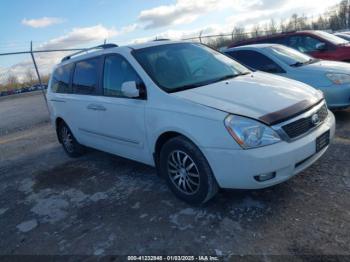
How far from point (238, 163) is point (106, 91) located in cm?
225

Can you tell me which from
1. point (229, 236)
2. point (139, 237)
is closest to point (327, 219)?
point (229, 236)

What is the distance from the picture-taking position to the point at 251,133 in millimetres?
2881

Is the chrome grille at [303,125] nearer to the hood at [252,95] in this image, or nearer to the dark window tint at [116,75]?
the hood at [252,95]

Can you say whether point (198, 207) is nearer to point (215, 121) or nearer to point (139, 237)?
point (139, 237)

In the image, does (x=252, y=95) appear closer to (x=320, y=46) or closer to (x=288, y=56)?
(x=288, y=56)

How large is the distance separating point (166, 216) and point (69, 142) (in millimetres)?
3225

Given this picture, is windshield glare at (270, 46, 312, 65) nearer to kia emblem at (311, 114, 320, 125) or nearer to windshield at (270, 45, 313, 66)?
windshield at (270, 45, 313, 66)

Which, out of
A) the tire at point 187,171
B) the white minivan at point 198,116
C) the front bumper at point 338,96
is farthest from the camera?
the front bumper at point 338,96

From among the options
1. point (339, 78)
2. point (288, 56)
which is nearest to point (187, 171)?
point (339, 78)

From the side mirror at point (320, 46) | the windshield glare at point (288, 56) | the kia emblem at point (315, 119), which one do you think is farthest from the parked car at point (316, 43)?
the kia emblem at point (315, 119)

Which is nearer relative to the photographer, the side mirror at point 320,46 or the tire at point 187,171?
the tire at point 187,171

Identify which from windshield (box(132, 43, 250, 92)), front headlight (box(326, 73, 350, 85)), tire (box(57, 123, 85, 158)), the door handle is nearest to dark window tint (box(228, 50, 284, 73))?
front headlight (box(326, 73, 350, 85))

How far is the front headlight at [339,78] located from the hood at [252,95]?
2095 mm

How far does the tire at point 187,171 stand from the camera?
10.4 feet
